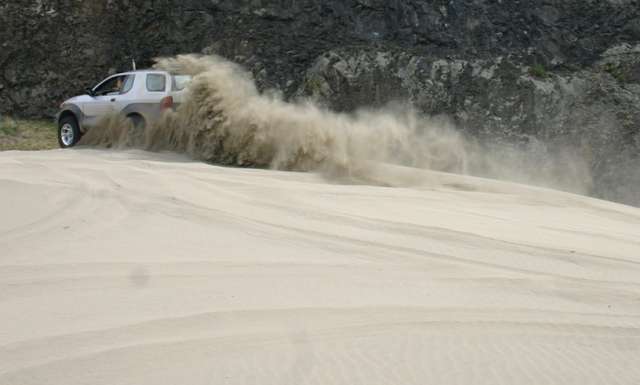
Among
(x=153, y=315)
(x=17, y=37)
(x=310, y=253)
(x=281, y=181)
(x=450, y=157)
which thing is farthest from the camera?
(x=17, y=37)

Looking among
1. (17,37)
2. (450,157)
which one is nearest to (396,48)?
(450,157)

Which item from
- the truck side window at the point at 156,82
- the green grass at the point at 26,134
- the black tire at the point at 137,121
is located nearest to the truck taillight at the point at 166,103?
the truck side window at the point at 156,82

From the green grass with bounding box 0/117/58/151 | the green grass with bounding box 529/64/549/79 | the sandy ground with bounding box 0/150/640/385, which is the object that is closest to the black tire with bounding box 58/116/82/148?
the green grass with bounding box 0/117/58/151

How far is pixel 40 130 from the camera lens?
2025 cm

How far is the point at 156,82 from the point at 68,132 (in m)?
2.26

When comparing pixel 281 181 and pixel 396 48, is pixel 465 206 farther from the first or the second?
pixel 396 48

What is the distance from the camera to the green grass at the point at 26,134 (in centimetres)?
1834

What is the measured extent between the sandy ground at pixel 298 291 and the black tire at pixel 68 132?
6.77m

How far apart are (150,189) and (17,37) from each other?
16530mm

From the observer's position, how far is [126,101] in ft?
44.9

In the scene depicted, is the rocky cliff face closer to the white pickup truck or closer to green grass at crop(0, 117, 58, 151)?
green grass at crop(0, 117, 58, 151)

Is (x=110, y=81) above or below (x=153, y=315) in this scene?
above

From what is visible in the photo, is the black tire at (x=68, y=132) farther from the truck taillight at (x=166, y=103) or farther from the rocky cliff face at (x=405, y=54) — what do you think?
the rocky cliff face at (x=405, y=54)

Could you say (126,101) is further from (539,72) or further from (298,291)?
(298,291)
